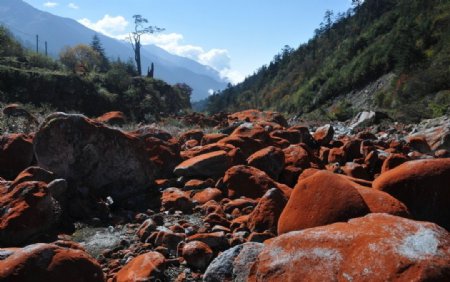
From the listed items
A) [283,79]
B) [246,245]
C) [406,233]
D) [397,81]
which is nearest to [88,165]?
[246,245]

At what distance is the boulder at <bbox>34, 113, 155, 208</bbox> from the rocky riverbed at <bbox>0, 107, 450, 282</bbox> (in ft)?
0.05

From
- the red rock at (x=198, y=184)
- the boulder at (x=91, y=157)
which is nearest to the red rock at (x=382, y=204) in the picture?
the red rock at (x=198, y=184)

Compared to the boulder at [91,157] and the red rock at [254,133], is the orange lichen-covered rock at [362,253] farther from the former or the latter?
the red rock at [254,133]

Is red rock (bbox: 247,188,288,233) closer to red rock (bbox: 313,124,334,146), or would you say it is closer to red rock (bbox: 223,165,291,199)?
red rock (bbox: 223,165,291,199)

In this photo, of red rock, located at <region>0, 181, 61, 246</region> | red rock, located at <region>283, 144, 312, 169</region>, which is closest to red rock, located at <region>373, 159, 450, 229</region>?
red rock, located at <region>283, 144, 312, 169</region>

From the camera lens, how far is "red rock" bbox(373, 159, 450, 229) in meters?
4.30

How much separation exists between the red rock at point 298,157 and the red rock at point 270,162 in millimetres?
315

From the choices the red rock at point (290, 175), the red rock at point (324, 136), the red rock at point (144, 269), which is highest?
the red rock at point (324, 136)

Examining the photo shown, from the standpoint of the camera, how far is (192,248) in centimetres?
406

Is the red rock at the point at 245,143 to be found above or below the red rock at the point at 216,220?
above

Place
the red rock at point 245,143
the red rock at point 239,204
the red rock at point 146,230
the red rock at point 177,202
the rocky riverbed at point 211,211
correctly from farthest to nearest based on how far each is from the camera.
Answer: the red rock at point 245,143 < the red rock at point 177,202 < the red rock at point 239,204 < the red rock at point 146,230 < the rocky riverbed at point 211,211

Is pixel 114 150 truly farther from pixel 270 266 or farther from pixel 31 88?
pixel 31 88

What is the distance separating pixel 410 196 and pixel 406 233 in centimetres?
157

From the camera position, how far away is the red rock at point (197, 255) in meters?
4.00
